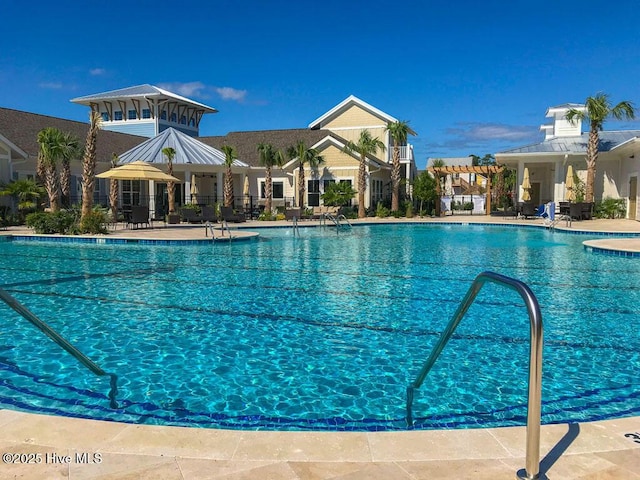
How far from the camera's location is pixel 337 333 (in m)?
7.04

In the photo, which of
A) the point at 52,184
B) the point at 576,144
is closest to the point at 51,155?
the point at 52,184

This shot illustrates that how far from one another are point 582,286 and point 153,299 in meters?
7.99

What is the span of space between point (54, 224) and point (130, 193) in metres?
12.9

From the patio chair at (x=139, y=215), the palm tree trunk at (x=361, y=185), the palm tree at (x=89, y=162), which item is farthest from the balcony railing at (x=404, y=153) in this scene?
the palm tree at (x=89, y=162)

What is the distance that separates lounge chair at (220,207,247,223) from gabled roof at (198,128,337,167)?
30.9ft

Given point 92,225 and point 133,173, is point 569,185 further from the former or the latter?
point 92,225

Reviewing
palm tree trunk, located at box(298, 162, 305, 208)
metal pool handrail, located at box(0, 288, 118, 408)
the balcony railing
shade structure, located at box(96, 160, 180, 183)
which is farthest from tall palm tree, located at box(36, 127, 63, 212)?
the balcony railing

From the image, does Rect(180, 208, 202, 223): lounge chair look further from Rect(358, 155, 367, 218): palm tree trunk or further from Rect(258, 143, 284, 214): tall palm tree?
Rect(358, 155, 367, 218): palm tree trunk

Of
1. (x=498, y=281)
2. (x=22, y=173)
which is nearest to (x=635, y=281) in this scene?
(x=498, y=281)

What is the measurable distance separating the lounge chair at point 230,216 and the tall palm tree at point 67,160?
7414 millimetres

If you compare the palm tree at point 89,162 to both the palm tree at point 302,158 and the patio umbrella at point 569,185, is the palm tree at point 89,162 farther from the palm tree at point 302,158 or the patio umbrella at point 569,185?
the patio umbrella at point 569,185

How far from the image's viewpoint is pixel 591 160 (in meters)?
26.8

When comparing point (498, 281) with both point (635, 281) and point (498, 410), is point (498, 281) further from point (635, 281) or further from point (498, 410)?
point (635, 281)

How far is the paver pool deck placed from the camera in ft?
9.42
